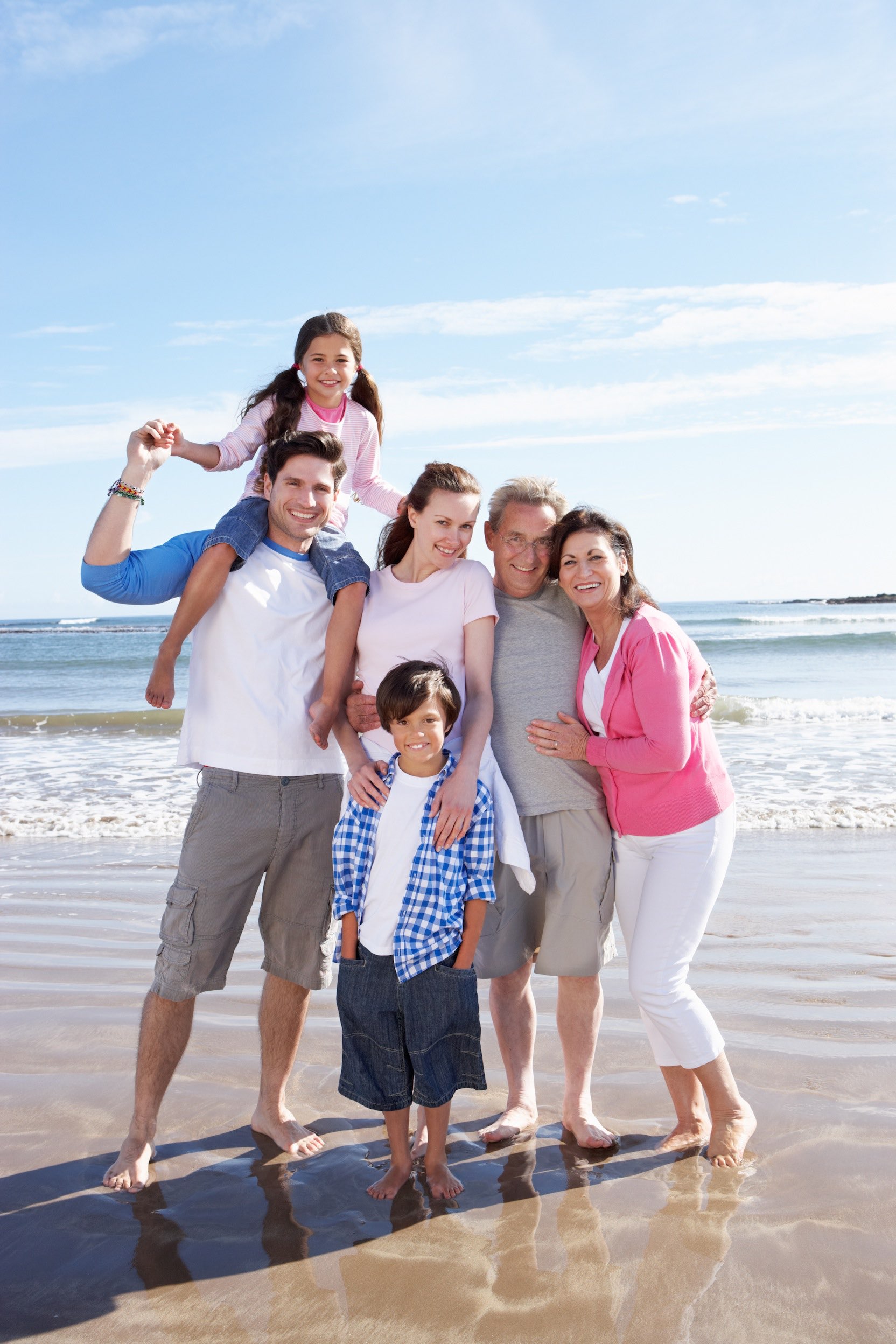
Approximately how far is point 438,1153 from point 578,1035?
0.63 metres

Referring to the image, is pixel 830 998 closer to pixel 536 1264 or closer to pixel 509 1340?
pixel 536 1264

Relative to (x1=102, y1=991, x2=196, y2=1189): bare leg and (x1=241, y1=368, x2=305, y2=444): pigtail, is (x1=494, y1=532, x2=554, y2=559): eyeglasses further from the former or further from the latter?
(x1=102, y1=991, x2=196, y2=1189): bare leg

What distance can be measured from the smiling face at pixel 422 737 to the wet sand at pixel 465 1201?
1.24 meters

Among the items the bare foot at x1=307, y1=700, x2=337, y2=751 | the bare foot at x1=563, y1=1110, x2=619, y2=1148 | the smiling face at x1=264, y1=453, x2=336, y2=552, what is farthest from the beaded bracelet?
the bare foot at x1=563, y1=1110, x2=619, y2=1148

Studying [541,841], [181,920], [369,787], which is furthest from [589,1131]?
[181,920]

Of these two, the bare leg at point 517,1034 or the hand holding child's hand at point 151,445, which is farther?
the bare leg at point 517,1034

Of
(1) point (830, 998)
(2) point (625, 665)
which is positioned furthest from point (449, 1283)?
(1) point (830, 998)

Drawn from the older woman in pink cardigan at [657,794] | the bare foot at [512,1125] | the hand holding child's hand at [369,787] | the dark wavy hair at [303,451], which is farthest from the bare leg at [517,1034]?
the dark wavy hair at [303,451]

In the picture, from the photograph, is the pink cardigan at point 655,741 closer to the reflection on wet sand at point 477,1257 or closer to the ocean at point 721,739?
the ocean at point 721,739

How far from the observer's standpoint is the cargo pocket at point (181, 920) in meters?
3.06

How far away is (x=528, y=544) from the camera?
330 cm

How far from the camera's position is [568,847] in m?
3.22

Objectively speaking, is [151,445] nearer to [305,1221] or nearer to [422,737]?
[422,737]

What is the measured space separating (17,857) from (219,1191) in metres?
4.53
